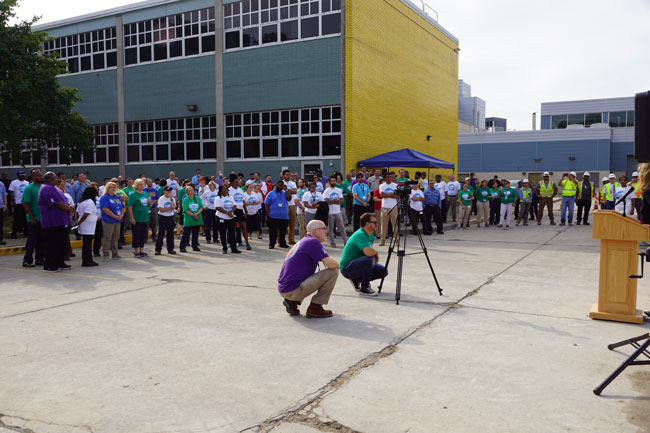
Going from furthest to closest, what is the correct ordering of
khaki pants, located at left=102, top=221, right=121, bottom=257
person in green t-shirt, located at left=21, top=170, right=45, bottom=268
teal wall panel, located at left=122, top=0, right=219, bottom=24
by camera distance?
teal wall panel, located at left=122, top=0, right=219, bottom=24, khaki pants, located at left=102, top=221, right=121, bottom=257, person in green t-shirt, located at left=21, top=170, right=45, bottom=268

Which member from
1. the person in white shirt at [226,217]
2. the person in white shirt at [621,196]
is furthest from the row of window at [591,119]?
the person in white shirt at [226,217]

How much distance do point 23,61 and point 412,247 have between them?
55.9 feet

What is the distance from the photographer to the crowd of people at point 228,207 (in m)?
10.6

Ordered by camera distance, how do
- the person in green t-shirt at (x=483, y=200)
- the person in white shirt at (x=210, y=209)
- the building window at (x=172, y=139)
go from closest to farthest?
the person in white shirt at (x=210, y=209) → the person in green t-shirt at (x=483, y=200) → the building window at (x=172, y=139)

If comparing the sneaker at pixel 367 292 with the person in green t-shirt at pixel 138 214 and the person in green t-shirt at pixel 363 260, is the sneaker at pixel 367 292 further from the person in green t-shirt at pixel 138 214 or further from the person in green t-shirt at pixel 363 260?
the person in green t-shirt at pixel 138 214

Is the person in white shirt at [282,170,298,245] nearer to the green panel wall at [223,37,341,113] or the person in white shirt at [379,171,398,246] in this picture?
the person in white shirt at [379,171,398,246]

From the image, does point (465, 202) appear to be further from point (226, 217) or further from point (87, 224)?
point (87, 224)

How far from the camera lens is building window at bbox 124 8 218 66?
25.8m

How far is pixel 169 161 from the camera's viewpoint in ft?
89.6

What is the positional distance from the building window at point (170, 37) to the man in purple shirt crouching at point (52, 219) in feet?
57.0

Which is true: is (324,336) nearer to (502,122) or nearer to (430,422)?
(430,422)

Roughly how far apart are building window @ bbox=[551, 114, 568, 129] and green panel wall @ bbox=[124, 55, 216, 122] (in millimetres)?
52602

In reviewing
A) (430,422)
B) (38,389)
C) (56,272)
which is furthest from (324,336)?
(56,272)

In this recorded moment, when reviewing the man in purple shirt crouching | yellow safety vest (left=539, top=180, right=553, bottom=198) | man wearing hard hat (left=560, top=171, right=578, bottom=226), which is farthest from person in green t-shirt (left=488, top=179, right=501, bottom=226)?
the man in purple shirt crouching
